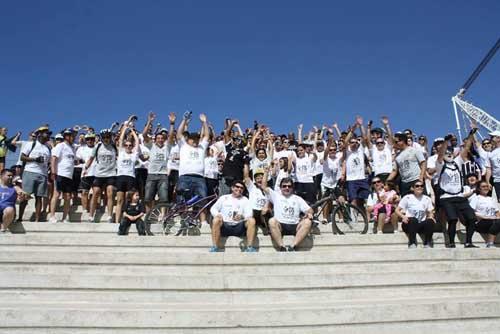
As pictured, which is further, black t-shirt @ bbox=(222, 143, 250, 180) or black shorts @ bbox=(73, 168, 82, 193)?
black shorts @ bbox=(73, 168, 82, 193)

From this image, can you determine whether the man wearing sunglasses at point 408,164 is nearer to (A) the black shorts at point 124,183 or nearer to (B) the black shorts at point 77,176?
(A) the black shorts at point 124,183

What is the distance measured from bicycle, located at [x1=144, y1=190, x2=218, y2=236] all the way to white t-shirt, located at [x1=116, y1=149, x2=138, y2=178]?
1.25 m

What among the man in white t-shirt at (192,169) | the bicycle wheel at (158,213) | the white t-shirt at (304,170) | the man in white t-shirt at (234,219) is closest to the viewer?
the man in white t-shirt at (234,219)

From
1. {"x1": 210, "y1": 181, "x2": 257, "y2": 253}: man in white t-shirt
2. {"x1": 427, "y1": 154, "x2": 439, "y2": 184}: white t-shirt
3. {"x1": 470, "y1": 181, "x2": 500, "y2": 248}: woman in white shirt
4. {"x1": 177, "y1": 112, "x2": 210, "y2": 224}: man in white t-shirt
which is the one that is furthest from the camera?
{"x1": 427, "y1": 154, "x2": 439, "y2": 184}: white t-shirt

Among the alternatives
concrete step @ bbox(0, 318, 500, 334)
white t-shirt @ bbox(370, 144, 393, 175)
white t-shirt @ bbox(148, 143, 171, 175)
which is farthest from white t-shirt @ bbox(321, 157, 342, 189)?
concrete step @ bbox(0, 318, 500, 334)

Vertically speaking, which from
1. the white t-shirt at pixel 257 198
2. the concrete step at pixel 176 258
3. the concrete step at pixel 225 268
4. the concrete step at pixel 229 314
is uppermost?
the white t-shirt at pixel 257 198

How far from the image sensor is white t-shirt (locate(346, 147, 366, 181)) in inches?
371

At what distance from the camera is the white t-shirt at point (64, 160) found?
9078 millimetres

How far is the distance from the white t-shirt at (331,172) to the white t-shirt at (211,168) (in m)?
2.79

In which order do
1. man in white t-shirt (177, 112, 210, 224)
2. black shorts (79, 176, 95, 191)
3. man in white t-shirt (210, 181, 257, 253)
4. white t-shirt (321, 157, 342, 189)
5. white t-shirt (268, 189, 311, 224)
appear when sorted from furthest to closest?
white t-shirt (321, 157, 342, 189)
black shorts (79, 176, 95, 191)
man in white t-shirt (177, 112, 210, 224)
white t-shirt (268, 189, 311, 224)
man in white t-shirt (210, 181, 257, 253)

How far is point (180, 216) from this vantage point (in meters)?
8.39

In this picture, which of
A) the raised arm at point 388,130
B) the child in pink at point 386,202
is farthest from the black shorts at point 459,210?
the raised arm at point 388,130

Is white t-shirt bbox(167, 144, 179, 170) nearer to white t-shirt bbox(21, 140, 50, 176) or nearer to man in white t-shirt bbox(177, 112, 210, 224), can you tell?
man in white t-shirt bbox(177, 112, 210, 224)

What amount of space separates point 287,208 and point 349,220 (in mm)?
1716
